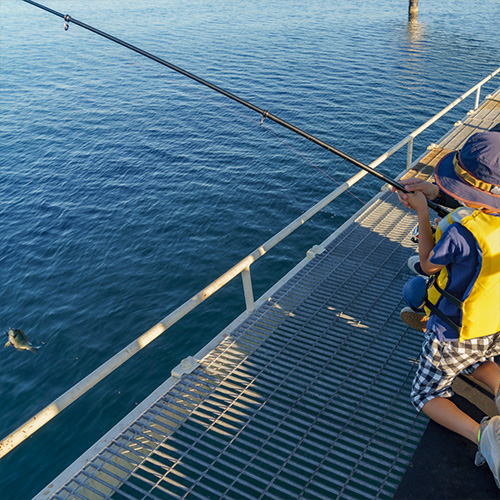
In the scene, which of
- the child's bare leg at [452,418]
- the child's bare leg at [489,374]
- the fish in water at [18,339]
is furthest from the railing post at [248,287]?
the fish in water at [18,339]

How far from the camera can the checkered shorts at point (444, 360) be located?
357cm

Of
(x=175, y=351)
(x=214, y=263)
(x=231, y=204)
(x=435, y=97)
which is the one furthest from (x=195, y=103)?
(x=175, y=351)

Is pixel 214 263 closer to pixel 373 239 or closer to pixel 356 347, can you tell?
pixel 373 239

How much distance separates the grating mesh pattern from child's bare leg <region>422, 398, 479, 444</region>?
1.85 ft

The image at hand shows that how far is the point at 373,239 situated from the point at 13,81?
27.4 m

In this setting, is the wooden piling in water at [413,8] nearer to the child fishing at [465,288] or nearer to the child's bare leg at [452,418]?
the child fishing at [465,288]

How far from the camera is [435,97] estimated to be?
78.2 feet

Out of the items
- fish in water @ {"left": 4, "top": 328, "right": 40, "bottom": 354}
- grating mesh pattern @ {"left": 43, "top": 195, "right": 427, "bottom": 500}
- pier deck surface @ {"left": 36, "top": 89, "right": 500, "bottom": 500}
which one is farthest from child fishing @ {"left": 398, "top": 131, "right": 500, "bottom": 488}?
fish in water @ {"left": 4, "top": 328, "right": 40, "bottom": 354}

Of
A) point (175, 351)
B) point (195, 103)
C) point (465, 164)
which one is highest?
point (465, 164)

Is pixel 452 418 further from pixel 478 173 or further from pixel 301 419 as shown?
pixel 478 173

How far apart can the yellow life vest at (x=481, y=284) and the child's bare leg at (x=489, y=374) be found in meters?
0.46

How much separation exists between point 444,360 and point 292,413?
1625mm

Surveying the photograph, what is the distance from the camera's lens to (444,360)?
3.59 metres

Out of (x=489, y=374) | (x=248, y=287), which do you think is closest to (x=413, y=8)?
(x=248, y=287)
